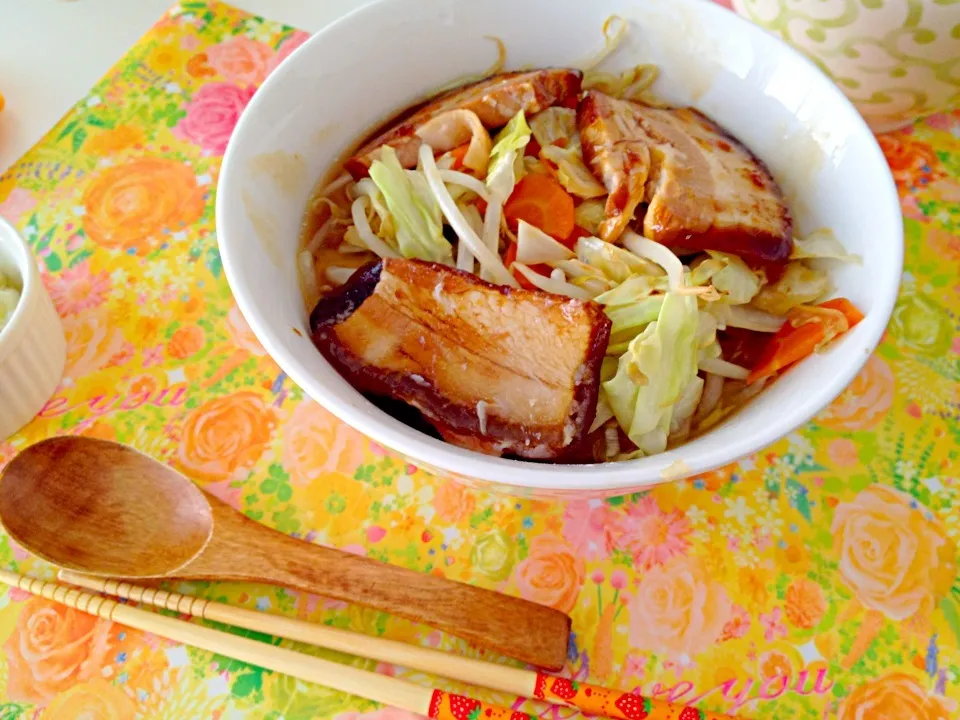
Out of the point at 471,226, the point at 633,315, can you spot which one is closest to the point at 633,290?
the point at 633,315

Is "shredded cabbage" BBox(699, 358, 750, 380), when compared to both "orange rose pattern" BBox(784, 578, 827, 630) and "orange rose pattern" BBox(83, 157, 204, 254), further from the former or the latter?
"orange rose pattern" BBox(83, 157, 204, 254)

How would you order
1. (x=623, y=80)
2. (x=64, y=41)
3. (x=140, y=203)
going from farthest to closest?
(x=64, y=41) < (x=140, y=203) < (x=623, y=80)

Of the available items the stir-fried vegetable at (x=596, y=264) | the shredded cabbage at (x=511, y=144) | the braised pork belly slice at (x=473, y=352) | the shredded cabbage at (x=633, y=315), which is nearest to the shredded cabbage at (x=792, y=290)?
the stir-fried vegetable at (x=596, y=264)

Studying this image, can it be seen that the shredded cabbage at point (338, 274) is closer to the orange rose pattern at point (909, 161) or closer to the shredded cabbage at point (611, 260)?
the shredded cabbage at point (611, 260)

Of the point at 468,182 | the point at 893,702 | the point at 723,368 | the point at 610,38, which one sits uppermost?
the point at 610,38

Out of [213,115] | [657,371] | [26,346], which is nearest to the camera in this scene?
[657,371]

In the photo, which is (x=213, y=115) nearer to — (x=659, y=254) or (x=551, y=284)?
(x=551, y=284)
